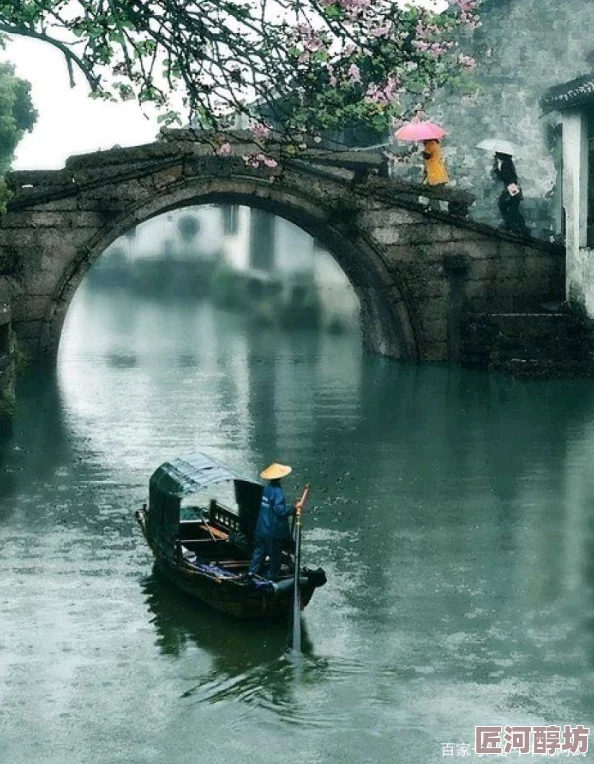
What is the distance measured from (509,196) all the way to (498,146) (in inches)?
109

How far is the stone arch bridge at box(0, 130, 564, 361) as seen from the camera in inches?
1105

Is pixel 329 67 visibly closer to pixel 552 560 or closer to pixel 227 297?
pixel 552 560

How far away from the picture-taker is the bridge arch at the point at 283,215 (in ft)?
93.2

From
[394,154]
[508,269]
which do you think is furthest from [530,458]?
[394,154]

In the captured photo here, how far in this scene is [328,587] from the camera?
13.8 m

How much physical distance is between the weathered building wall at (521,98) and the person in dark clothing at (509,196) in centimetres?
188

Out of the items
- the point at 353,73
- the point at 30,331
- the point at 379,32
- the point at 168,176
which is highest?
the point at 379,32

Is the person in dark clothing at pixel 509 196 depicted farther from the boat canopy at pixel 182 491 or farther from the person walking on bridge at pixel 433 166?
the boat canopy at pixel 182 491

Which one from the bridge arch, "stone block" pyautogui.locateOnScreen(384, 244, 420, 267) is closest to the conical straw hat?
the bridge arch

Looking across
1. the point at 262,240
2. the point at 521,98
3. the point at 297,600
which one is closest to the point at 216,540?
the point at 297,600

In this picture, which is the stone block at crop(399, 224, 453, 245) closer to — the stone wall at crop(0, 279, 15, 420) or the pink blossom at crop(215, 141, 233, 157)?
the pink blossom at crop(215, 141, 233, 157)

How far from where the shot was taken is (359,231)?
2958 cm

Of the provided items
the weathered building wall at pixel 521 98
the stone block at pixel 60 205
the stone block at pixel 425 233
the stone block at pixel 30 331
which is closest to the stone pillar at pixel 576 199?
the stone block at pixel 425 233

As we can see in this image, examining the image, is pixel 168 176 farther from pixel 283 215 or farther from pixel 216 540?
pixel 216 540
